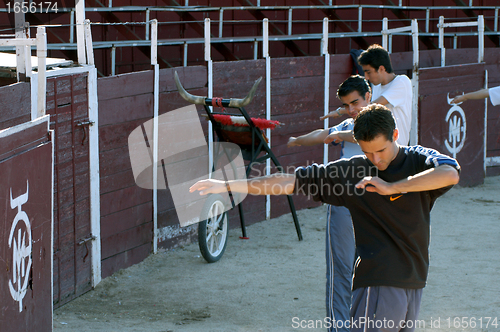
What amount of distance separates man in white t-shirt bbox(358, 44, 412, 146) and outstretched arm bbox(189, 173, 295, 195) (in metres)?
1.67

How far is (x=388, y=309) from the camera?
2621 mm

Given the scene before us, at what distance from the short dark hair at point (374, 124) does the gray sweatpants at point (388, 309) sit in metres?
0.65

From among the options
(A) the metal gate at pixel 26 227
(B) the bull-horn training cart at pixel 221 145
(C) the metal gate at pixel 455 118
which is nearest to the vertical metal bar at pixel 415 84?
(C) the metal gate at pixel 455 118

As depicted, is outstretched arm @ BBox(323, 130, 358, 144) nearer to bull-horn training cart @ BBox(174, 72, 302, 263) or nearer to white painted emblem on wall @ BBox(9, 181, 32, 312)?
white painted emblem on wall @ BBox(9, 181, 32, 312)

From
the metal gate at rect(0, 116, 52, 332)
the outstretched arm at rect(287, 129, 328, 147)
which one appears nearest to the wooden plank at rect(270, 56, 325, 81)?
the outstretched arm at rect(287, 129, 328, 147)

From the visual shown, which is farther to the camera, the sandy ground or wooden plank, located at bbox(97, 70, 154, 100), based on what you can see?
wooden plank, located at bbox(97, 70, 154, 100)

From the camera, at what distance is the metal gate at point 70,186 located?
478cm

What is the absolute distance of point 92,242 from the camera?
530 cm

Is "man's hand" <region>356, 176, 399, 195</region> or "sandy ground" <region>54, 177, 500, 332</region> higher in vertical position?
"man's hand" <region>356, 176, 399, 195</region>

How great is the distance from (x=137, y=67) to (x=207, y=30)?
3.58 m

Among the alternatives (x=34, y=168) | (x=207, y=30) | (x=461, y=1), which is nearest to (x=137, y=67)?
(x=207, y=30)

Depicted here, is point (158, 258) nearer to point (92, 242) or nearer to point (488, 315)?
Answer: point (92, 242)

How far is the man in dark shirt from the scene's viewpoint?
2.55 metres

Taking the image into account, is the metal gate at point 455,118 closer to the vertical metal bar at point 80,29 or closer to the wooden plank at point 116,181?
the wooden plank at point 116,181
